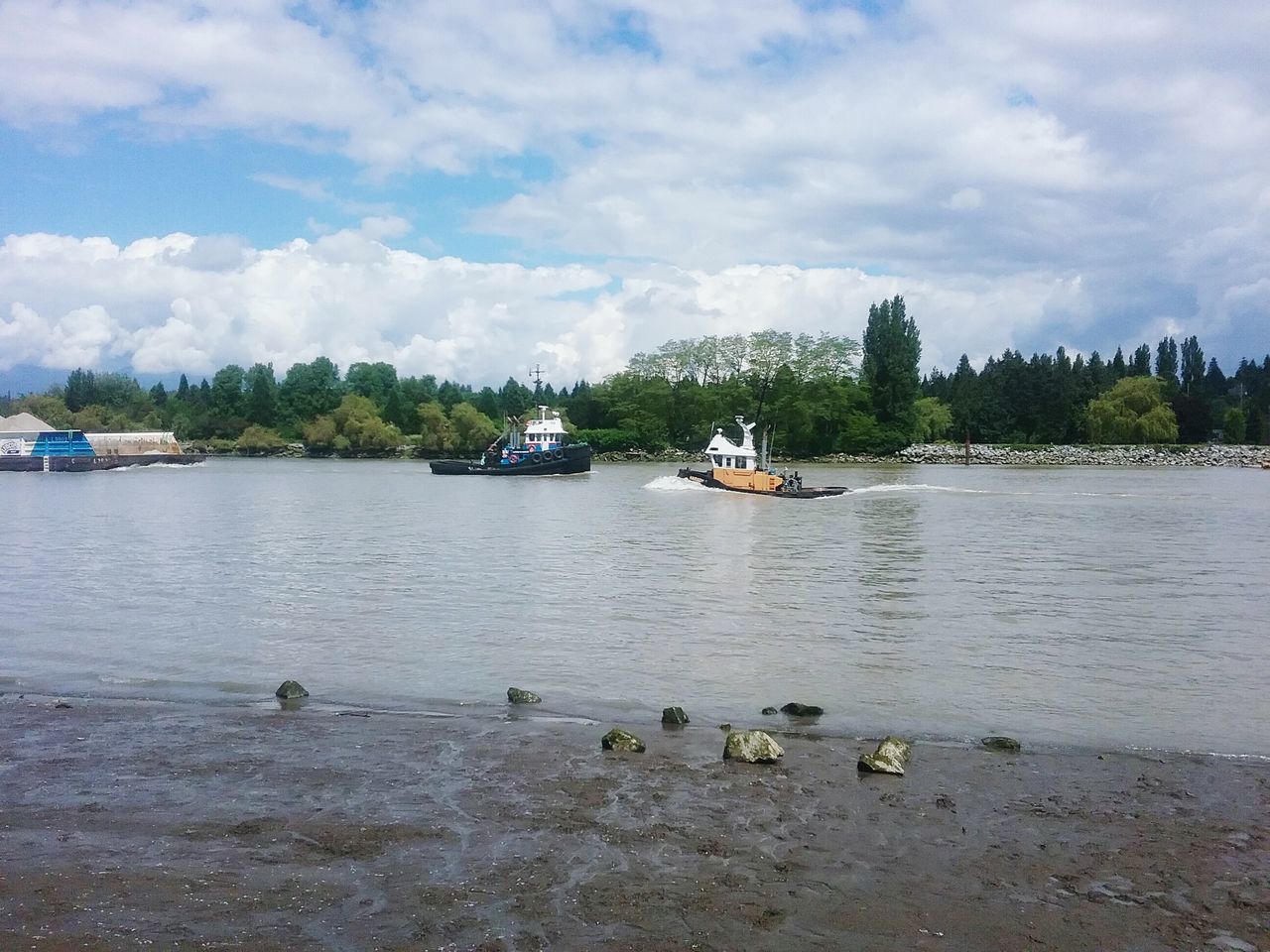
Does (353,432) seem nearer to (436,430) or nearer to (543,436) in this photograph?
(436,430)

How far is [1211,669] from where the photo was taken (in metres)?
15.1

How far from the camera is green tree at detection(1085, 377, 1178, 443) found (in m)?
115

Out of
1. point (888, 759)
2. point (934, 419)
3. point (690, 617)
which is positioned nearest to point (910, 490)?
point (690, 617)

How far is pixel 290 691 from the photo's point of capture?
42.5ft

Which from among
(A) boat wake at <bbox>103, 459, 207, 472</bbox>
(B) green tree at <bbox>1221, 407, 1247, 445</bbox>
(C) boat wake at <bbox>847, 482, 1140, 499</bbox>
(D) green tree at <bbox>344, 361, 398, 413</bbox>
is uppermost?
(D) green tree at <bbox>344, 361, 398, 413</bbox>

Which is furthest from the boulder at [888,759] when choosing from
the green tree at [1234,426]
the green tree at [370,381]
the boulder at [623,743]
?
the green tree at [370,381]

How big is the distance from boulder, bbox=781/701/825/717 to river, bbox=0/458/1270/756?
1.06ft

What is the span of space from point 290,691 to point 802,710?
6.20 m

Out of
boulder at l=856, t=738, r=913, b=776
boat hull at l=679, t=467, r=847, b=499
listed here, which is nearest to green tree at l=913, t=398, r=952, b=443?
boat hull at l=679, t=467, r=847, b=499

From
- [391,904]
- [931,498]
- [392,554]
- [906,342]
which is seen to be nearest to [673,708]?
[391,904]

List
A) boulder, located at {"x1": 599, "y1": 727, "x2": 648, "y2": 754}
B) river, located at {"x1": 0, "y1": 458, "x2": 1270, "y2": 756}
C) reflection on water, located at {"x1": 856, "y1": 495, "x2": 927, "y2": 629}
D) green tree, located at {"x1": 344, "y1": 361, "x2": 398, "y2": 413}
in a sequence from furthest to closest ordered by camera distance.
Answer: green tree, located at {"x1": 344, "y1": 361, "x2": 398, "y2": 413}, reflection on water, located at {"x1": 856, "y1": 495, "x2": 927, "y2": 629}, river, located at {"x1": 0, "y1": 458, "x2": 1270, "y2": 756}, boulder, located at {"x1": 599, "y1": 727, "x2": 648, "y2": 754}

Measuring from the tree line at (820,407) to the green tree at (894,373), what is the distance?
149 millimetres

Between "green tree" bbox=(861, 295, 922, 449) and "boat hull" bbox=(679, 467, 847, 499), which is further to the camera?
"green tree" bbox=(861, 295, 922, 449)

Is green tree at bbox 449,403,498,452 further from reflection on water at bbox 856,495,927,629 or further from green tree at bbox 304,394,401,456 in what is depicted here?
reflection on water at bbox 856,495,927,629
